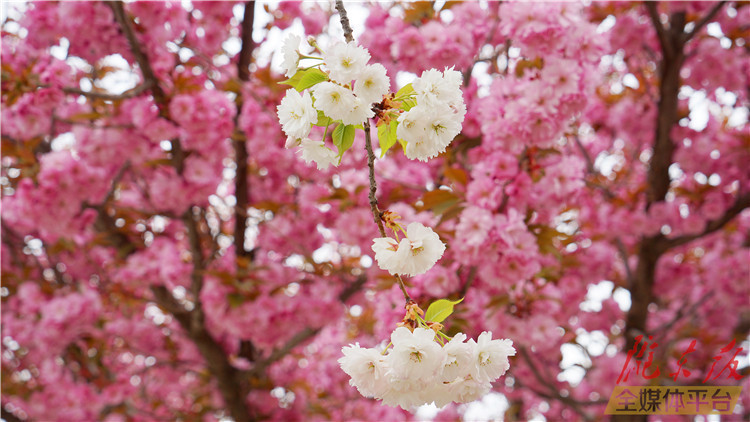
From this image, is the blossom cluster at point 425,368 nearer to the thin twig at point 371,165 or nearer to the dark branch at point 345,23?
the thin twig at point 371,165

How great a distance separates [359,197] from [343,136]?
4.87 feet

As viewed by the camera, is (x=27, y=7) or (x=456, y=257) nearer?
(x=456, y=257)

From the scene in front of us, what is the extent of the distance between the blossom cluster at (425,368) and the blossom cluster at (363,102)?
28cm

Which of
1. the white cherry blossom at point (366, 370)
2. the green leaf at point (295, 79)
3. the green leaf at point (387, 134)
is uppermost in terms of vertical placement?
the green leaf at point (387, 134)

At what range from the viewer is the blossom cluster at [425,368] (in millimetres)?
723

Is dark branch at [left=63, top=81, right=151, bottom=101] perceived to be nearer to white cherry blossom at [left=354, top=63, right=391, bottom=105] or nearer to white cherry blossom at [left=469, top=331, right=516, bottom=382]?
white cherry blossom at [left=354, top=63, right=391, bottom=105]

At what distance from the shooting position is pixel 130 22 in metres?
2.27

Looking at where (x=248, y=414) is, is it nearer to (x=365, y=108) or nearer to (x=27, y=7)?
(x=27, y=7)

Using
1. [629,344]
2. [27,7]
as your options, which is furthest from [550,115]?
[27,7]

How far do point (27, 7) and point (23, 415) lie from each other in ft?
9.45

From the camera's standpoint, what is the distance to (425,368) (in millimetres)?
722

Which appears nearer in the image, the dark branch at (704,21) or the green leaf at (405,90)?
the green leaf at (405,90)

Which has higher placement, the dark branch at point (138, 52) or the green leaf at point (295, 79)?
the dark branch at point (138, 52)

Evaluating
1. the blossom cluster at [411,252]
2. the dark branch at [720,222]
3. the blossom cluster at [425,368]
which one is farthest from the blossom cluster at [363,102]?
the dark branch at [720,222]
